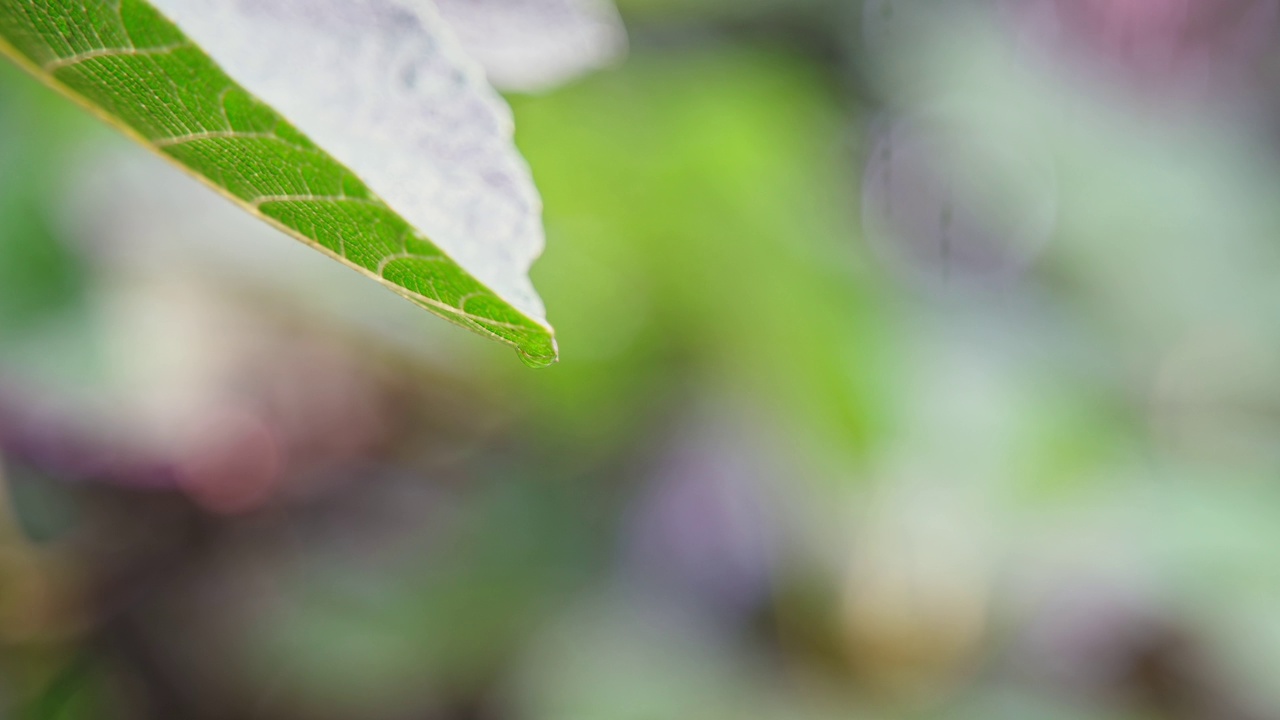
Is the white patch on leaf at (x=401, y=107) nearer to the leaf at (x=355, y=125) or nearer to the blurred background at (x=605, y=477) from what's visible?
the leaf at (x=355, y=125)

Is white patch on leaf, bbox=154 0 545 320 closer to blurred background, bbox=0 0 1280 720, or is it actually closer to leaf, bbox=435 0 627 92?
leaf, bbox=435 0 627 92

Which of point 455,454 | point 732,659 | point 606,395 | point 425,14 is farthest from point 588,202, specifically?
point 425,14

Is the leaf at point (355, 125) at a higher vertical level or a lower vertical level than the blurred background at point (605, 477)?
higher

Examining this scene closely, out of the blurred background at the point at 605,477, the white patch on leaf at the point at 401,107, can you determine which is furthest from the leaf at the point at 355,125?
the blurred background at the point at 605,477

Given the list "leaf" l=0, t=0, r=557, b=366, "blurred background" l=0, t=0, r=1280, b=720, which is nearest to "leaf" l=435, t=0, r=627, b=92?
"leaf" l=0, t=0, r=557, b=366

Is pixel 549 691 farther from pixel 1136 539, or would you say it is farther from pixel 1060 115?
pixel 1060 115
